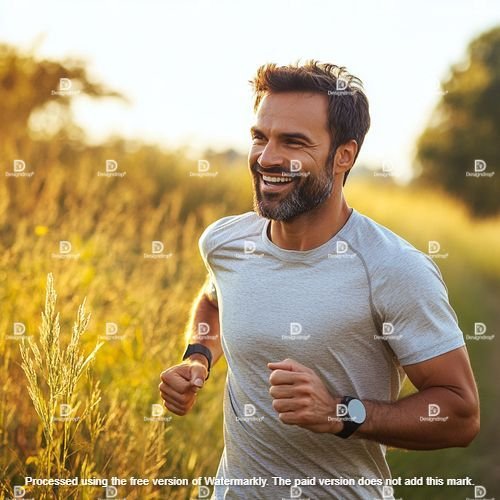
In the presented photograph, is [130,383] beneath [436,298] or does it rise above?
beneath

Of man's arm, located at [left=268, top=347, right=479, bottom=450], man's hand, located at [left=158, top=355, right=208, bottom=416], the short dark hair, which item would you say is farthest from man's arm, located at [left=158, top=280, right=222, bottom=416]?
the short dark hair

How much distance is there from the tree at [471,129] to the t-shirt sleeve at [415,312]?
10.3 meters

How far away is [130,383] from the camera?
3998mm

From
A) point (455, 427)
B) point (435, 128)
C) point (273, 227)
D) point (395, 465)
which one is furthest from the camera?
point (435, 128)

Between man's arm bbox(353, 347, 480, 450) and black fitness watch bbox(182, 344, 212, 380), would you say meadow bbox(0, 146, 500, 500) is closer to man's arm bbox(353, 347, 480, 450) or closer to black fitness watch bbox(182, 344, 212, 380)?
black fitness watch bbox(182, 344, 212, 380)

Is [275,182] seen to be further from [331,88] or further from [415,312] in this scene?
[415,312]

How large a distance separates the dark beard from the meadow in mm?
644

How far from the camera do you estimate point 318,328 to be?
8.14 feet

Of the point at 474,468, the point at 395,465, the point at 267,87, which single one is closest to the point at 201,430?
the point at 395,465

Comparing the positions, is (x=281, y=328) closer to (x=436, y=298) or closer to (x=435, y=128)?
(x=436, y=298)

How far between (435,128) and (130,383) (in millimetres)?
11721

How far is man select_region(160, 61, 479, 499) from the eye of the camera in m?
2.32

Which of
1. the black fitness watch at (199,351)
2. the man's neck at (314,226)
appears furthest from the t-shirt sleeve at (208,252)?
the man's neck at (314,226)

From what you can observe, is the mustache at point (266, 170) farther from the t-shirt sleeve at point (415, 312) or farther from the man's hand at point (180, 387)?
the man's hand at point (180, 387)
